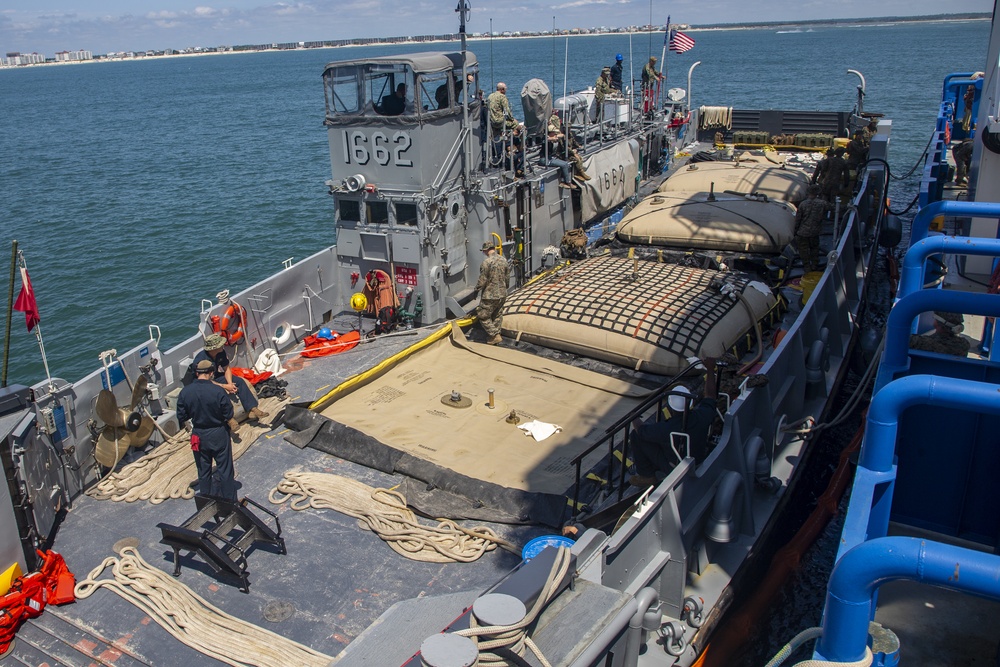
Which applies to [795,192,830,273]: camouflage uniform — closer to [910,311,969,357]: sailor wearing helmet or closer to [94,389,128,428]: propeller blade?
[910,311,969,357]: sailor wearing helmet

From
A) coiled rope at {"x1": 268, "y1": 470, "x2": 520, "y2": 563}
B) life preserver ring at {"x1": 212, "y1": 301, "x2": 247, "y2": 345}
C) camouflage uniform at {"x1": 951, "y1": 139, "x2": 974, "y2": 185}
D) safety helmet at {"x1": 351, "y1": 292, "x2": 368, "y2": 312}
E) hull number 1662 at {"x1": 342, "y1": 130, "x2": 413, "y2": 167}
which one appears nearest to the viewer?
coiled rope at {"x1": 268, "y1": 470, "x2": 520, "y2": 563}

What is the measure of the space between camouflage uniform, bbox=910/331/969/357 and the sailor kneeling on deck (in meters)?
1.45

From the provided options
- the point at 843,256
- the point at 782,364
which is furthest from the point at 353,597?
the point at 843,256

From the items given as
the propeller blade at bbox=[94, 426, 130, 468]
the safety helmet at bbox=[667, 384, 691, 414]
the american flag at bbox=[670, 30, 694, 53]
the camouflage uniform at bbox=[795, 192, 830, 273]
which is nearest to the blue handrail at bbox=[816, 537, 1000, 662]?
the safety helmet at bbox=[667, 384, 691, 414]

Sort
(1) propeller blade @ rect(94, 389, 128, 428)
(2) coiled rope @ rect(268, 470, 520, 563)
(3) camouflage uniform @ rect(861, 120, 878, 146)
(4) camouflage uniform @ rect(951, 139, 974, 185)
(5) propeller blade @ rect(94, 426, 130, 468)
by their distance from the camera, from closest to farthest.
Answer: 1. (2) coiled rope @ rect(268, 470, 520, 563)
2. (1) propeller blade @ rect(94, 389, 128, 428)
3. (5) propeller blade @ rect(94, 426, 130, 468)
4. (4) camouflage uniform @ rect(951, 139, 974, 185)
5. (3) camouflage uniform @ rect(861, 120, 878, 146)

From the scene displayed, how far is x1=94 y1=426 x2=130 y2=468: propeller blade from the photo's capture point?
7.04 metres

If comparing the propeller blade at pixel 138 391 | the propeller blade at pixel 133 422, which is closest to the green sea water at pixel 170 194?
the propeller blade at pixel 138 391

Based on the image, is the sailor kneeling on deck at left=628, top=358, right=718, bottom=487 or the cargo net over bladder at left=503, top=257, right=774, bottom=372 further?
the cargo net over bladder at left=503, top=257, right=774, bottom=372

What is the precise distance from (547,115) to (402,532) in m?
7.86

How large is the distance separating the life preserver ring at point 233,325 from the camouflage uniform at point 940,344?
262 inches

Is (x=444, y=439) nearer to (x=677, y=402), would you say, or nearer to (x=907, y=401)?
(x=677, y=402)

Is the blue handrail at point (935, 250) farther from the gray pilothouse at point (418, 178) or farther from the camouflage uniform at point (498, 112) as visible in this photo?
the camouflage uniform at point (498, 112)

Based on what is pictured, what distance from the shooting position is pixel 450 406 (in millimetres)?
7590

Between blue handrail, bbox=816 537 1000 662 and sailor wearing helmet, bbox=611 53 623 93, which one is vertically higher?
sailor wearing helmet, bbox=611 53 623 93
